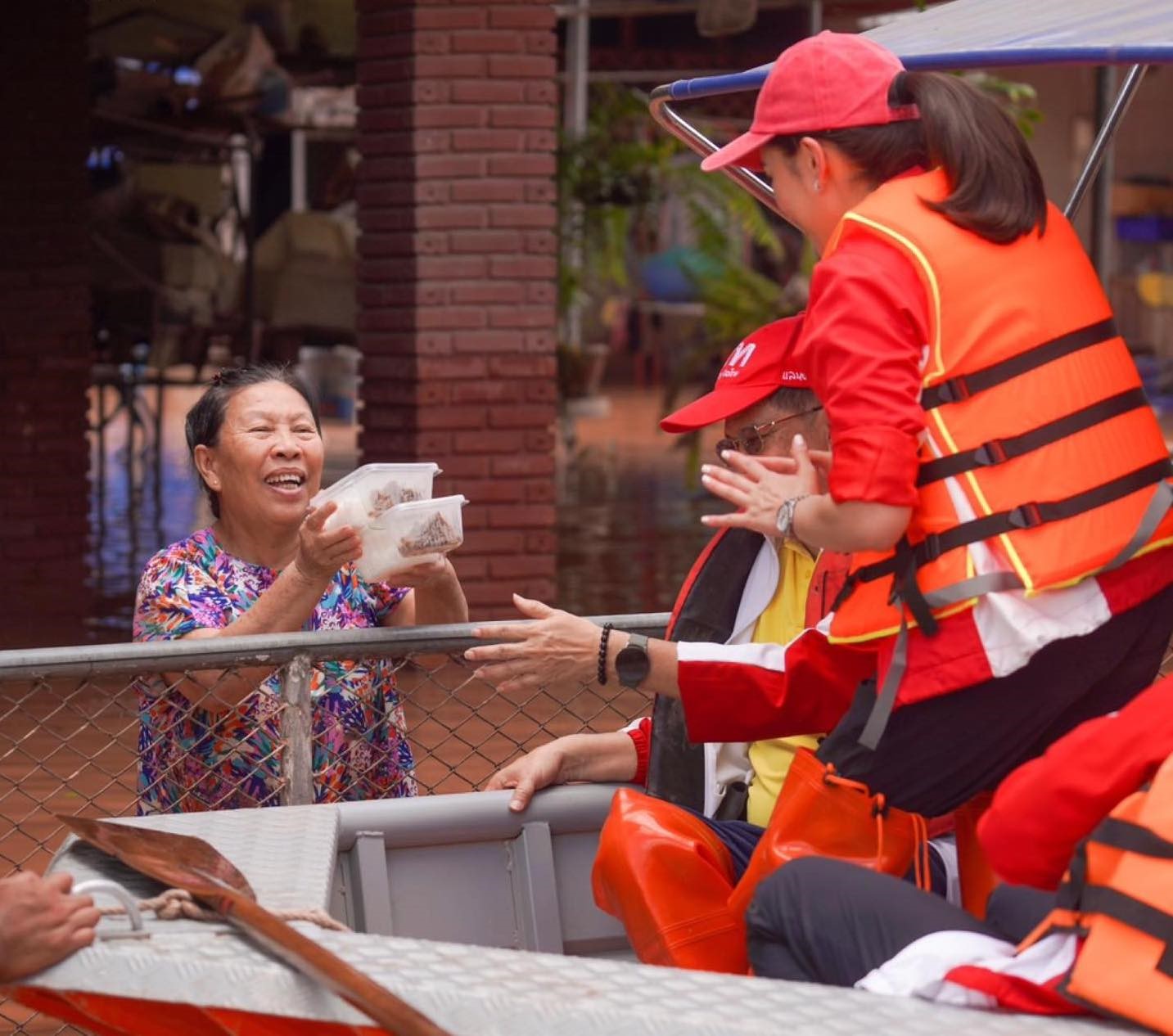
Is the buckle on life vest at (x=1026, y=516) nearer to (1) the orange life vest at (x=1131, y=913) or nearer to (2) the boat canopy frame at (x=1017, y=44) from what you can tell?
(1) the orange life vest at (x=1131, y=913)

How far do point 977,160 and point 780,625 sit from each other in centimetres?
97

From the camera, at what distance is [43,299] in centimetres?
1059

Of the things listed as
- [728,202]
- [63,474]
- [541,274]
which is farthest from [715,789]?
[728,202]

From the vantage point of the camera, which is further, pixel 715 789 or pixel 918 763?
pixel 715 789

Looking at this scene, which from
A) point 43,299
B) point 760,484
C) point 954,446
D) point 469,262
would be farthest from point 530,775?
point 43,299

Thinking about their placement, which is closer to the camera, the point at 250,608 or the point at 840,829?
the point at 840,829

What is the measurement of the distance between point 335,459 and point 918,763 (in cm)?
1345

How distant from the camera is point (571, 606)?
971cm

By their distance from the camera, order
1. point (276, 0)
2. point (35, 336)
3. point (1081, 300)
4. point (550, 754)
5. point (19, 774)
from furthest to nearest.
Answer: point (276, 0)
point (35, 336)
point (19, 774)
point (550, 754)
point (1081, 300)

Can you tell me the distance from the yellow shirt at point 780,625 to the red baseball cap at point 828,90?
85cm

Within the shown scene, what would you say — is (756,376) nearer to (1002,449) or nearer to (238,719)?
(1002,449)

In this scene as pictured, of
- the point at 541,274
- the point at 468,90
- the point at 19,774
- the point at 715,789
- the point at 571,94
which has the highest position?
the point at 571,94

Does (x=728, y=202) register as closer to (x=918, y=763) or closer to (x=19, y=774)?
(x=19, y=774)

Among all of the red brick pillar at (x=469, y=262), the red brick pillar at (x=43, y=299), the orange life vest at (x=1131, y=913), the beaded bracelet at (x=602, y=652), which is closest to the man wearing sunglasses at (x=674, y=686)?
the beaded bracelet at (x=602, y=652)
